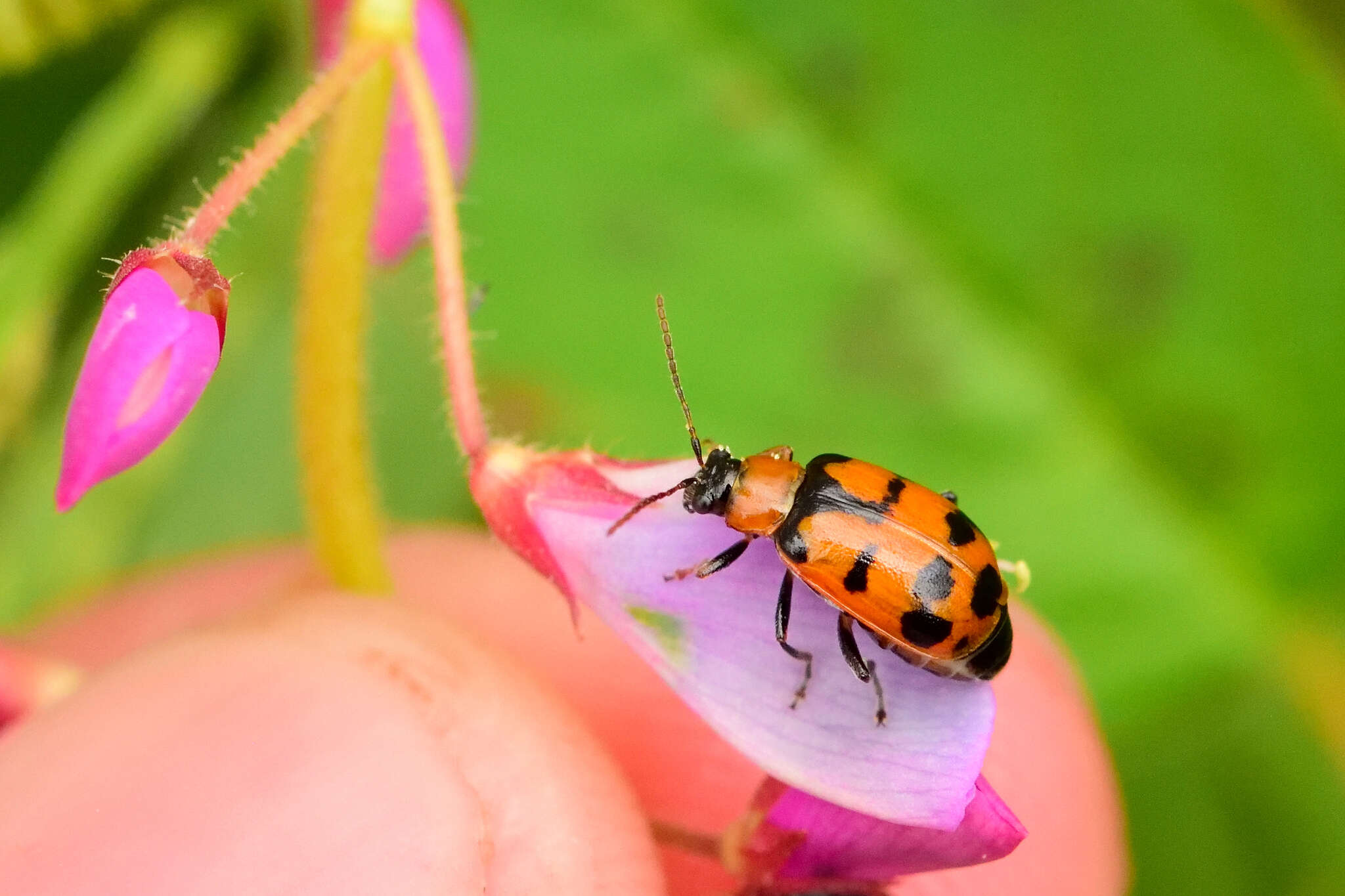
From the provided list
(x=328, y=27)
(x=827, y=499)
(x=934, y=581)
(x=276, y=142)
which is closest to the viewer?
(x=276, y=142)

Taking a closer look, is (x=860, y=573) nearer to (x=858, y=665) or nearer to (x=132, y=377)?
(x=858, y=665)

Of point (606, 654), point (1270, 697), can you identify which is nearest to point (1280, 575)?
point (1270, 697)

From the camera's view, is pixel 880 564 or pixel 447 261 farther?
pixel 880 564

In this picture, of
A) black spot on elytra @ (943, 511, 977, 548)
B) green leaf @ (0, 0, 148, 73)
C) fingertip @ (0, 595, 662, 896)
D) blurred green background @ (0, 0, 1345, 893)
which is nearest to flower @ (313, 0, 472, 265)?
green leaf @ (0, 0, 148, 73)

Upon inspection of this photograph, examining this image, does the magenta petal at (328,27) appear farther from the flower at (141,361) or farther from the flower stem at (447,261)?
the flower at (141,361)

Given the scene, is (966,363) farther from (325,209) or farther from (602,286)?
(325,209)

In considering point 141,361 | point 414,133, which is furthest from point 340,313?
point 414,133
